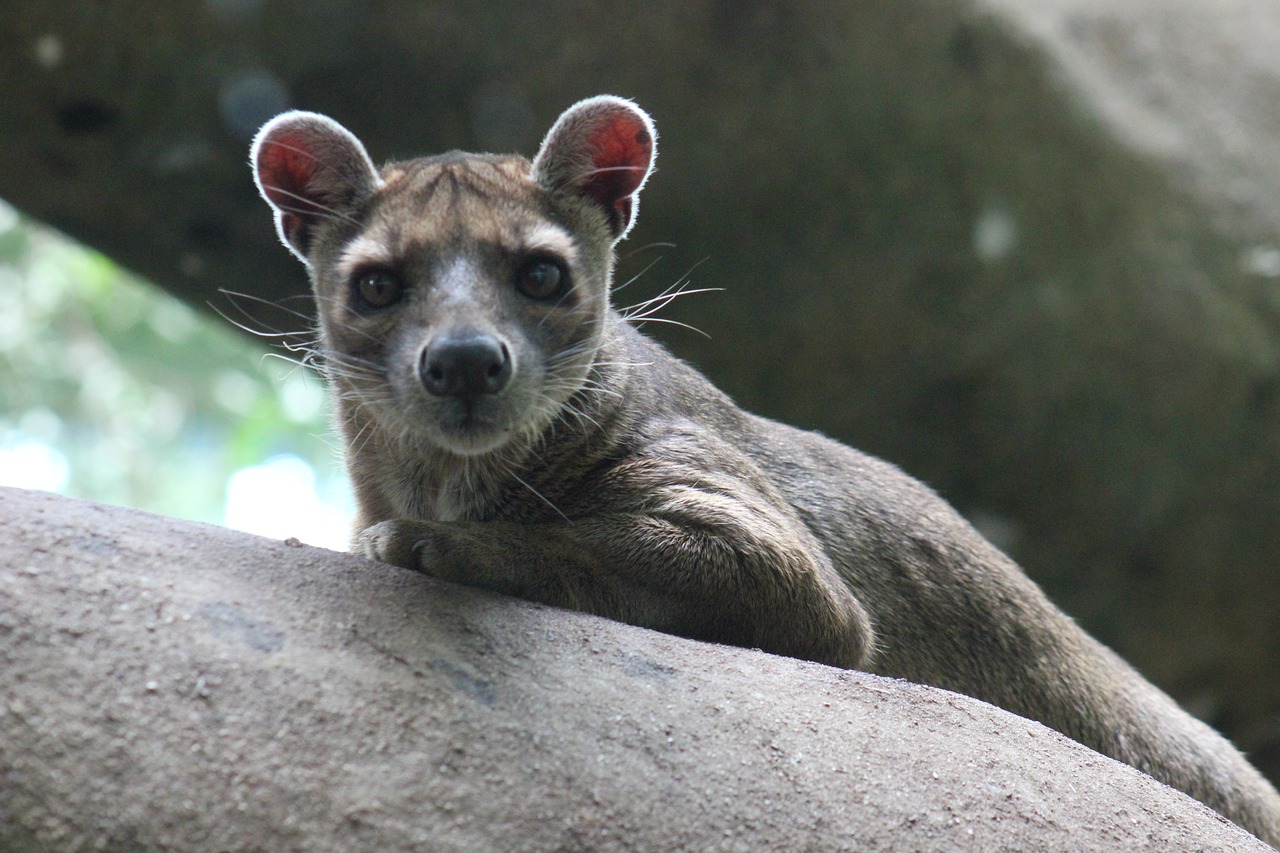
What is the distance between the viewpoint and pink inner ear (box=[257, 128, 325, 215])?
4.63 m

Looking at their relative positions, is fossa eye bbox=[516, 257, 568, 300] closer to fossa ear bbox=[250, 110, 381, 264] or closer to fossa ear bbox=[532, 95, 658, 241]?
fossa ear bbox=[532, 95, 658, 241]

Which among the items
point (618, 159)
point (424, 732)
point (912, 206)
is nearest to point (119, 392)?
point (912, 206)

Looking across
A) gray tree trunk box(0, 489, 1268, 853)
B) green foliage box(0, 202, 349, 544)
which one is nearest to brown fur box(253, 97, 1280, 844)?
gray tree trunk box(0, 489, 1268, 853)

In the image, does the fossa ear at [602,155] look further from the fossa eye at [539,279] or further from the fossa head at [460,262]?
the fossa eye at [539,279]

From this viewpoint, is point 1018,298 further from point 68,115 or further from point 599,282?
point 68,115

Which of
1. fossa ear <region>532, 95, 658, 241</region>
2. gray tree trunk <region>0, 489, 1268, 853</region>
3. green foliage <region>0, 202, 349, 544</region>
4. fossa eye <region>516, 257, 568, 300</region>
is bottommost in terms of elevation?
green foliage <region>0, 202, 349, 544</region>

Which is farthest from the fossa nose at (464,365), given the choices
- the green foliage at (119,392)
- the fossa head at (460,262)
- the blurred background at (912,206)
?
the green foliage at (119,392)

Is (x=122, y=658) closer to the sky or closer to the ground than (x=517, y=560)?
closer to the ground

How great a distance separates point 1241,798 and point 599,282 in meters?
3.70

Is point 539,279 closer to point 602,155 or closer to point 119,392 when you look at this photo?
point 602,155

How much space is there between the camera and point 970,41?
9.12 meters

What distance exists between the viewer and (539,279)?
4.43 metres

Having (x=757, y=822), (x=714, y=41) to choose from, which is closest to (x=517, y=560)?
(x=757, y=822)

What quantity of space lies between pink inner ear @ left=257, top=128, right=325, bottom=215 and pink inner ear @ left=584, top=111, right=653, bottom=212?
41.9 inches
